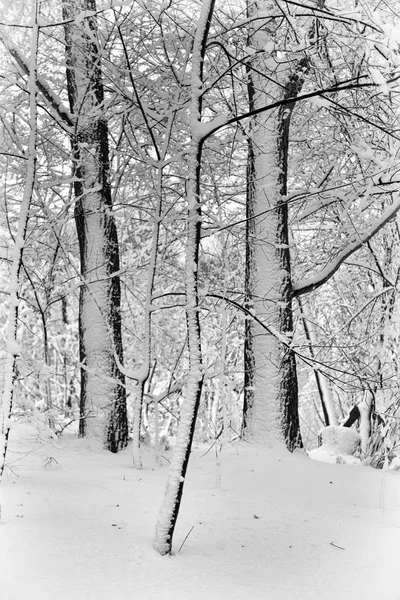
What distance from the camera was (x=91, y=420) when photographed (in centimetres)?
674

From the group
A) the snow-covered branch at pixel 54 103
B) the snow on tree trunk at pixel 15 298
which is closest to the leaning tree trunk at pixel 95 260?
the snow-covered branch at pixel 54 103

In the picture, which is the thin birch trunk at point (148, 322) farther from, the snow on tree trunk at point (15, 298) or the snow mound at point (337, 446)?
the snow mound at point (337, 446)

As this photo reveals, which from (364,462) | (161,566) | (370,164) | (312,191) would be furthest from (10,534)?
(370,164)

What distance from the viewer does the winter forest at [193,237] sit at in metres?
3.59

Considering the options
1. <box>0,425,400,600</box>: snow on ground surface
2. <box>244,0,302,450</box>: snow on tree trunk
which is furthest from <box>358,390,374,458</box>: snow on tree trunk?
<box>0,425,400,600</box>: snow on ground surface

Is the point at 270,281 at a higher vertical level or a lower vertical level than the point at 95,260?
lower

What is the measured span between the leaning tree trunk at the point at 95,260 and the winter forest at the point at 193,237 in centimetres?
2

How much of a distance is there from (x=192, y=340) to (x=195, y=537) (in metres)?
1.23

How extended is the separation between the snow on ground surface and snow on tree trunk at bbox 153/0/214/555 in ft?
0.67

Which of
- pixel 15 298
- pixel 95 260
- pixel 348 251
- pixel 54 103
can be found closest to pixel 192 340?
pixel 15 298

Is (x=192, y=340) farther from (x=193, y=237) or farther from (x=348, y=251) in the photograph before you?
(x=348, y=251)

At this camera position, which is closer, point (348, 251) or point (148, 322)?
point (148, 322)

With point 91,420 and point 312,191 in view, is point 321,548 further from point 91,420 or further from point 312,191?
point 312,191

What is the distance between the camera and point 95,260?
6.90 m
